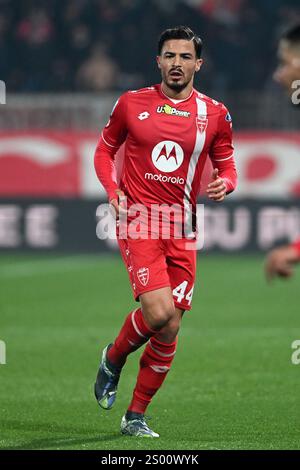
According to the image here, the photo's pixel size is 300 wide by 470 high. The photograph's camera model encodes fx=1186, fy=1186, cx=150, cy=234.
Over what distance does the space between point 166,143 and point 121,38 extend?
43.8 feet

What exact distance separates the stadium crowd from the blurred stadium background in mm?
24

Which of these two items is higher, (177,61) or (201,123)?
(177,61)

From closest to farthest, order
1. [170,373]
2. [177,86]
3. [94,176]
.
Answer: [177,86], [170,373], [94,176]

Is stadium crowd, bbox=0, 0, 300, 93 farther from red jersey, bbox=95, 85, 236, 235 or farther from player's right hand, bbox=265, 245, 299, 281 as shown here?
player's right hand, bbox=265, 245, 299, 281

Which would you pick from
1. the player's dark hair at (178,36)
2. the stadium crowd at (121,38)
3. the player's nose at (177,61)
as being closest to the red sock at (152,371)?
the player's nose at (177,61)

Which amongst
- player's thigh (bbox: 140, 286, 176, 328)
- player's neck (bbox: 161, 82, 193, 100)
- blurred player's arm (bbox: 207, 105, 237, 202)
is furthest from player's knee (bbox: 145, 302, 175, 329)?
player's neck (bbox: 161, 82, 193, 100)

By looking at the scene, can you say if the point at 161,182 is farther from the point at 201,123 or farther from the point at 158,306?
the point at 158,306

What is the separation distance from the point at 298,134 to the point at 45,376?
1027cm

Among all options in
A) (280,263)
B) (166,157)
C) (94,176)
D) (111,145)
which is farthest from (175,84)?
(94,176)

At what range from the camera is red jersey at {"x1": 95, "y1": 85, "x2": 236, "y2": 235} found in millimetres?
7191

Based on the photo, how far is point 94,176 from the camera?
18.5 m

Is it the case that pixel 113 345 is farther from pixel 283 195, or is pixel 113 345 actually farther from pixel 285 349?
pixel 283 195

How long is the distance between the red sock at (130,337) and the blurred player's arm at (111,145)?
2.50ft

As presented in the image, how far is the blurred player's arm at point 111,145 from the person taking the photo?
287 inches
